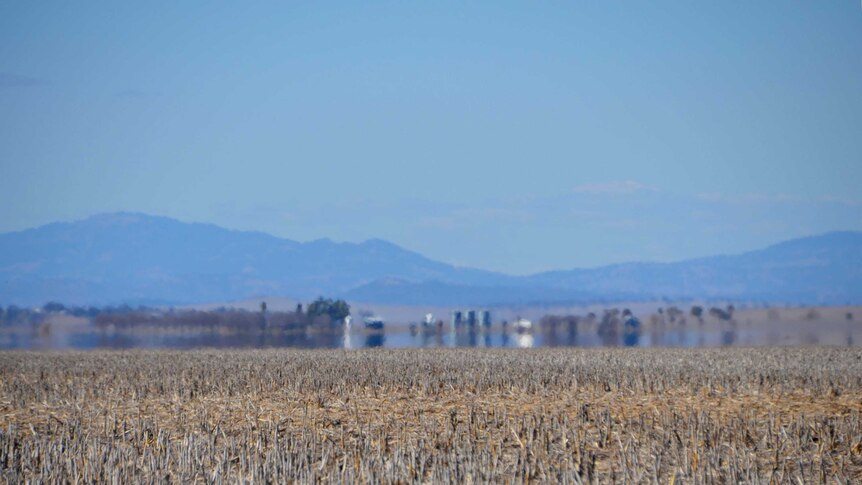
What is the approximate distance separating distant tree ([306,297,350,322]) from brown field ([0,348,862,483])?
49.7 metres

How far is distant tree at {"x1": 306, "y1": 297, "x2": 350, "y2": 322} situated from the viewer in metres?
78.1

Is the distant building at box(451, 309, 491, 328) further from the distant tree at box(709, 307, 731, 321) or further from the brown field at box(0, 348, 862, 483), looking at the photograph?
the brown field at box(0, 348, 862, 483)

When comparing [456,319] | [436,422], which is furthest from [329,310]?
[436,422]

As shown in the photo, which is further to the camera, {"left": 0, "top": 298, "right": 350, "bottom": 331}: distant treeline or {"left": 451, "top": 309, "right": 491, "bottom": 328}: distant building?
{"left": 451, "top": 309, "right": 491, "bottom": 328}: distant building

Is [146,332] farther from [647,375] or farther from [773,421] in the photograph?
[773,421]

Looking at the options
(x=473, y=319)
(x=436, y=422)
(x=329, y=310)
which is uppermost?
(x=329, y=310)

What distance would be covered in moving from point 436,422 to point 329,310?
208 ft

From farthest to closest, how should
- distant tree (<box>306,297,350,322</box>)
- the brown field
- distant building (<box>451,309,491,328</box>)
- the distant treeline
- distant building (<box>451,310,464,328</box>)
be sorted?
1. distant building (<box>451,309,491,328</box>)
2. distant building (<box>451,310,464,328</box>)
3. distant tree (<box>306,297,350,322</box>)
4. the distant treeline
5. the brown field

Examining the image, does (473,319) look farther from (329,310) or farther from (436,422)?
(436,422)

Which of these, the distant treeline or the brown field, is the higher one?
the distant treeline

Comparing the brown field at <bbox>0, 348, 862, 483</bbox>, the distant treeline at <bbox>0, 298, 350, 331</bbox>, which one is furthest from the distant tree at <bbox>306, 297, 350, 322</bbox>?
the brown field at <bbox>0, 348, 862, 483</bbox>

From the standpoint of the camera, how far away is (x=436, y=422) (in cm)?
1606

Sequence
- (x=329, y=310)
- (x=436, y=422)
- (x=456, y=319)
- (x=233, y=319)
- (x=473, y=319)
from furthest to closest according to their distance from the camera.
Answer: (x=473, y=319), (x=456, y=319), (x=329, y=310), (x=233, y=319), (x=436, y=422)

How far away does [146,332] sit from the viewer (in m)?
68.7
